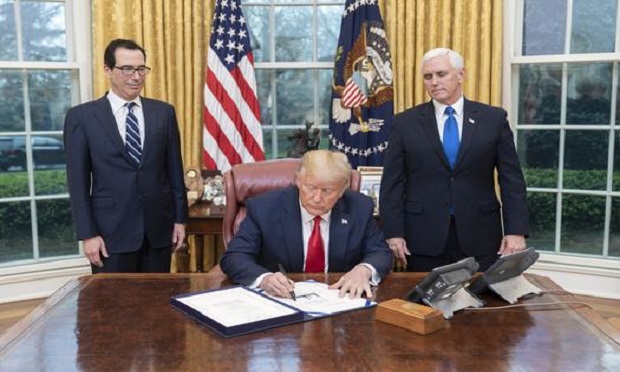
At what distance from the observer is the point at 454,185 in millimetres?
2377

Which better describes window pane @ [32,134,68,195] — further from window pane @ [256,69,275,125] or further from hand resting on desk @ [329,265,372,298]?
hand resting on desk @ [329,265,372,298]

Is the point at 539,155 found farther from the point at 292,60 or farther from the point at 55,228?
the point at 55,228

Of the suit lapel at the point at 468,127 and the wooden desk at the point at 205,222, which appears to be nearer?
the suit lapel at the point at 468,127

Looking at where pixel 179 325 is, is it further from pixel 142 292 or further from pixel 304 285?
pixel 304 285

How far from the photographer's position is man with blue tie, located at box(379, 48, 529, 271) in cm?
238

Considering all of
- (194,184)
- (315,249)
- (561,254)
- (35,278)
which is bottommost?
(35,278)

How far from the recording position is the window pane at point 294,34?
4125 mm

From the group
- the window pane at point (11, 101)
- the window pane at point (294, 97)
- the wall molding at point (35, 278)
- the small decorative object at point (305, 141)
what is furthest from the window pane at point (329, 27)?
the wall molding at point (35, 278)

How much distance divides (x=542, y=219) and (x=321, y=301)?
2.86m

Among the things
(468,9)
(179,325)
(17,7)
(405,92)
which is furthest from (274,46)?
(179,325)

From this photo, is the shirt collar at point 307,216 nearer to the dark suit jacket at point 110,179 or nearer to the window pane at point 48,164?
the dark suit jacket at point 110,179

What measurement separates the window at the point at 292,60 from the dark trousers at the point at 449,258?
1.80 m

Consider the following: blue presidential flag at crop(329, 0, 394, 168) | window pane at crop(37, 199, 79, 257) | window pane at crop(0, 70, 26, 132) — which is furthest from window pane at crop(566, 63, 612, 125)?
window pane at crop(0, 70, 26, 132)

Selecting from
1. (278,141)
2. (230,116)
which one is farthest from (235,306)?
(278,141)
